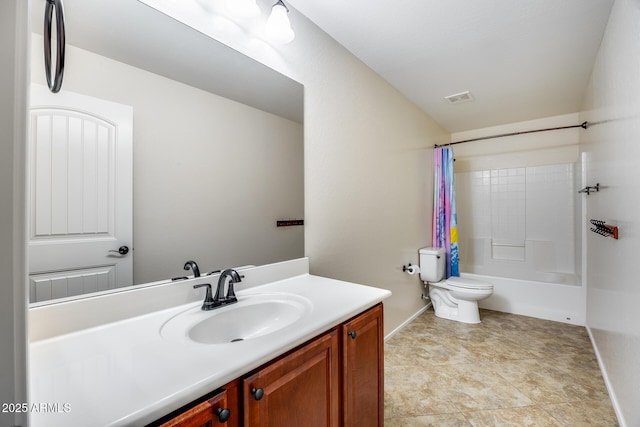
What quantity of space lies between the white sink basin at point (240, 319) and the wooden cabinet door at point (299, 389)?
12 centimetres

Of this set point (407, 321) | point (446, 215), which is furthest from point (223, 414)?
point (446, 215)

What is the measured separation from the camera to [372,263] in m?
2.15

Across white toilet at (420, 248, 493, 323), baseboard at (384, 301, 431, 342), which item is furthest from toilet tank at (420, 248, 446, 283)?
baseboard at (384, 301, 431, 342)

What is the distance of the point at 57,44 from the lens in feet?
2.37

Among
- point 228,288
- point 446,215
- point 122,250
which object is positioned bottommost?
point 228,288

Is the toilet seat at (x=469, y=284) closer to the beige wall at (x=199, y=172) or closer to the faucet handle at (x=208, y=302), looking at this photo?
the beige wall at (x=199, y=172)

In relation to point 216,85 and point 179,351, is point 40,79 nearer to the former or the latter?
point 216,85

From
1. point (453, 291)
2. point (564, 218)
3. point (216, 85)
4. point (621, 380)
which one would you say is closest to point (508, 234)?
point (564, 218)

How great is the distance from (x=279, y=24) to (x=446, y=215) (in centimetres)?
259

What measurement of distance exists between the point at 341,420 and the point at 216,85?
1.47 m

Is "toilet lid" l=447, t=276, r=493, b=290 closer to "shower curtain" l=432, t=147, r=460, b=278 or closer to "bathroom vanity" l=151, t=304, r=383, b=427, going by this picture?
"shower curtain" l=432, t=147, r=460, b=278

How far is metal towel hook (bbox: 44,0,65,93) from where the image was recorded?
0.65 metres

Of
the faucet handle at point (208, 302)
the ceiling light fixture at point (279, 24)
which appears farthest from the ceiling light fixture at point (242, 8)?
the faucet handle at point (208, 302)

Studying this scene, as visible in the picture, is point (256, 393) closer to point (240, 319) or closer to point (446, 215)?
point (240, 319)
